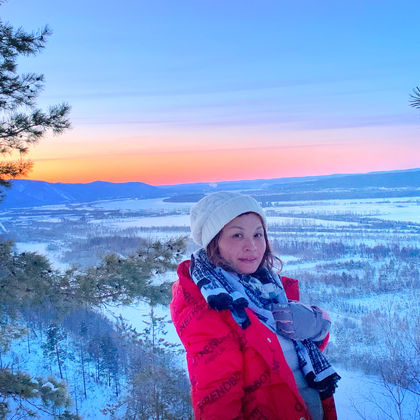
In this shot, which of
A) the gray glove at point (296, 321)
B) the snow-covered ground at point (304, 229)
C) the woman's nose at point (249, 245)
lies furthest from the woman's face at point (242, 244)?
the snow-covered ground at point (304, 229)

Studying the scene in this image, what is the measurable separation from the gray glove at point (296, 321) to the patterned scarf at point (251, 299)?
0.04 m

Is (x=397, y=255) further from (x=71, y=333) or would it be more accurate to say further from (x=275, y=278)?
(x=275, y=278)

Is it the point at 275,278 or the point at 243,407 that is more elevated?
the point at 275,278

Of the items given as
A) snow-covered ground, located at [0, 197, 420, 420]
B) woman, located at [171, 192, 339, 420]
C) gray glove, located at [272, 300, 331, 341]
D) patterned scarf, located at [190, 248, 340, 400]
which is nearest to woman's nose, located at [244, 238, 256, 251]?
woman, located at [171, 192, 339, 420]

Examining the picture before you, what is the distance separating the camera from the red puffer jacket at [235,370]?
1173 millimetres

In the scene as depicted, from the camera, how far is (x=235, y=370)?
1198 millimetres

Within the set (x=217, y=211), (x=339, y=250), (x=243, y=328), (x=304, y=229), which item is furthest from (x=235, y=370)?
(x=304, y=229)

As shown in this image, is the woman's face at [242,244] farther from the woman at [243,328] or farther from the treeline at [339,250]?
the treeline at [339,250]

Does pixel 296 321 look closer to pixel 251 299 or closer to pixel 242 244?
pixel 251 299

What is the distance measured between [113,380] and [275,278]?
12.9 m

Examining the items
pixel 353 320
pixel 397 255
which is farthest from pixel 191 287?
pixel 397 255

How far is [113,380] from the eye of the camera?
1261cm

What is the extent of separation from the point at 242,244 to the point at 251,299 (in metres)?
0.22

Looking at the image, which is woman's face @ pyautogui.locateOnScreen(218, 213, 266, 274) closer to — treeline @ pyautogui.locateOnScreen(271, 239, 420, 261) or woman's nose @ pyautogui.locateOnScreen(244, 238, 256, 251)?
woman's nose @ pyautogui.locateOnScreen(244, 238, 256, 251)
